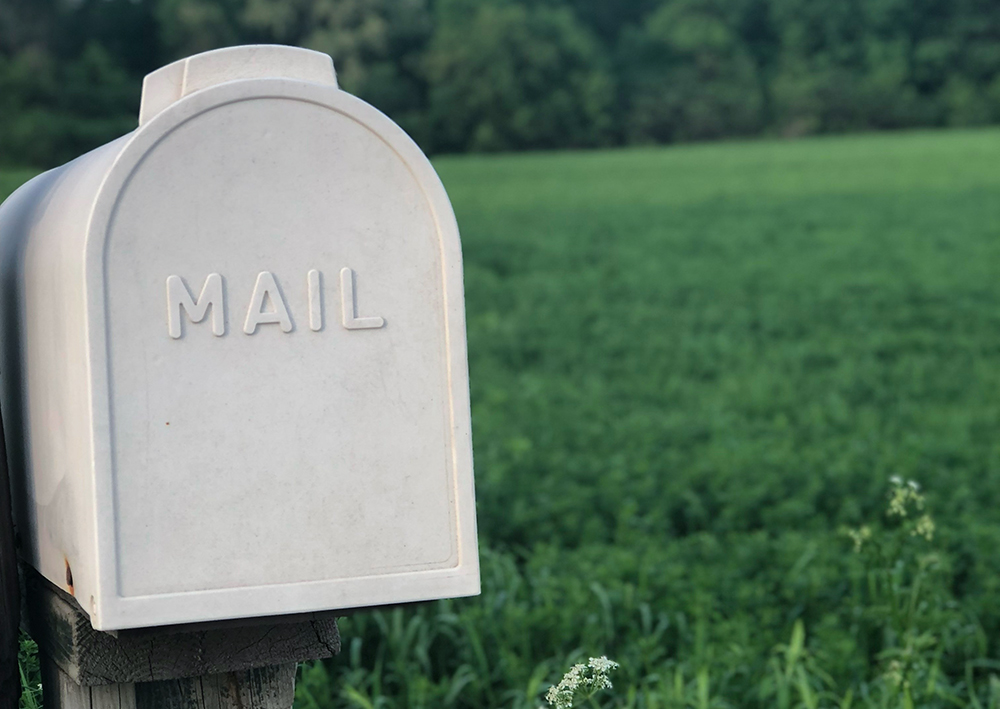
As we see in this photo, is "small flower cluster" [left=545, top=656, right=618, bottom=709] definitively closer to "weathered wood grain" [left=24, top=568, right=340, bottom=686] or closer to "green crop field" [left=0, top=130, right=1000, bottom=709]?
"weathered wood grain" [left=24, top=568, right=340, bottom=686]

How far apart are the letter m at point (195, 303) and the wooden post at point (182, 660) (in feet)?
0.99

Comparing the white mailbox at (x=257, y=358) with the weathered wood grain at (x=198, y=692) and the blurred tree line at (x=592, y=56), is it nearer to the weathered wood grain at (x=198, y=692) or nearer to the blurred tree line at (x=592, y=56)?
the weathered wood grain at (x=198, y=692)

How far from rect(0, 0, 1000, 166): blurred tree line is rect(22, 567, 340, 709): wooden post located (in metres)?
26.9

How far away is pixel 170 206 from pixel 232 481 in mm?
279

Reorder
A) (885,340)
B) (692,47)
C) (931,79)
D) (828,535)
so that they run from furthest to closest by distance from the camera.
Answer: (692,47), (931,79), (885,340), (828,535)

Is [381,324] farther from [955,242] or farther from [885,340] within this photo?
[955,242]

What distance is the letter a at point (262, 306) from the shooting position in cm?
114

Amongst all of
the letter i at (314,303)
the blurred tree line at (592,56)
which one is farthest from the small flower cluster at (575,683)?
the blurred tree line at (592,56)

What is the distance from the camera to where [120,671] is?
1249 millimetres

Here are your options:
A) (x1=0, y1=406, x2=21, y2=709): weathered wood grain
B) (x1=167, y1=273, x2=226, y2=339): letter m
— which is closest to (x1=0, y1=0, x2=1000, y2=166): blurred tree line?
(x1=0, y1=406, x2=21, y2=709): weathered wood grain

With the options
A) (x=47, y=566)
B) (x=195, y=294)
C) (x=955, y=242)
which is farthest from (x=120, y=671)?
(x=955, y=242)

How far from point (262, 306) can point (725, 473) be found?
3.95 metres

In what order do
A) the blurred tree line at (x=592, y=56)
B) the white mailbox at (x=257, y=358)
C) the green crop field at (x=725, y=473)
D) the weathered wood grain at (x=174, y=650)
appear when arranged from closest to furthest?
1. the white mailbox at (x=257, y=358)
2. the weathered wood grain at (x=174, y=650)
3. the green crop field at (x=725, y=473)
4. the blurred tree line at (x=592, y=56)

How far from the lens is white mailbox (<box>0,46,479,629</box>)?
1109 mm
